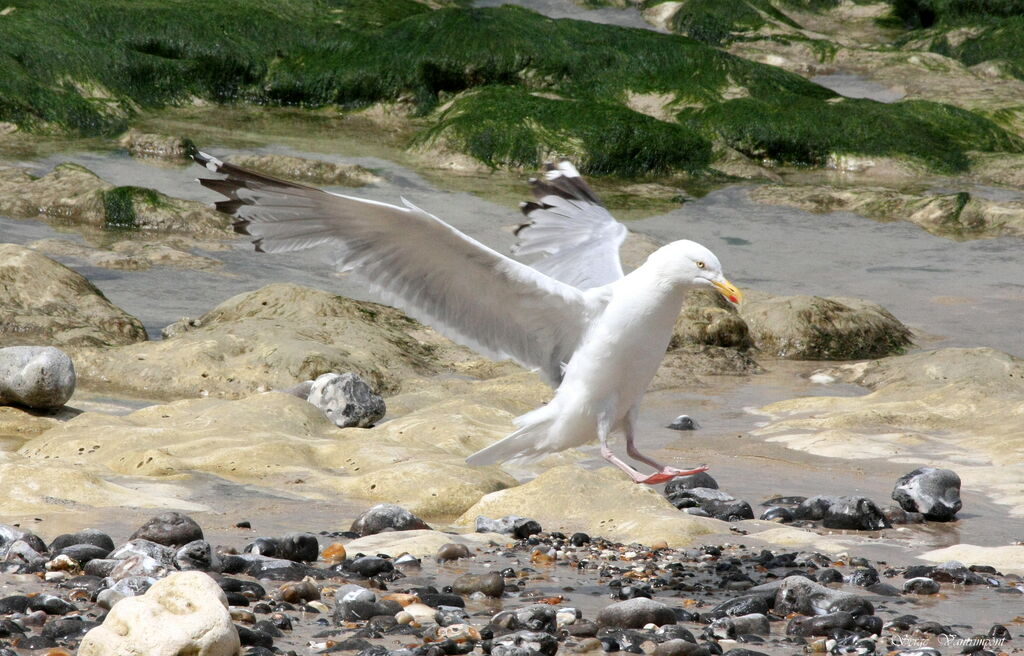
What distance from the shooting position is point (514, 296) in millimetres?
5664

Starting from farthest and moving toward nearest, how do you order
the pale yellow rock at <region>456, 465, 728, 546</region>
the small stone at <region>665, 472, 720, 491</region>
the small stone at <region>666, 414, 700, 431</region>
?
1. the small stone at <region>666, 414, 700, 431</region>
2. the small stone at <region>665, 472, 720, 491</region>
3. the pale yellow rock at <region>456, 465, 728, 546</region>

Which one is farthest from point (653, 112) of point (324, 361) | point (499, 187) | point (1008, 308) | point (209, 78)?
point (324, 361)

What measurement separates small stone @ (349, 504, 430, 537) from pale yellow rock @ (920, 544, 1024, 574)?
2.27 m

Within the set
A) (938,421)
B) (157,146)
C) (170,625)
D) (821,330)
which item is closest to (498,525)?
(170,625)

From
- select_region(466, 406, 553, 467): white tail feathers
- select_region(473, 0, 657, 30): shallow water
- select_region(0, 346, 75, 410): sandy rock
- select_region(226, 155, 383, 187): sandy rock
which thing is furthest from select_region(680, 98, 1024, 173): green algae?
select_region(466, 406, 553, 467): white tail feathers

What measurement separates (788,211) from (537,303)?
39.2 feet

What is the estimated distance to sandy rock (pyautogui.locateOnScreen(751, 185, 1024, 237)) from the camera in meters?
16.0

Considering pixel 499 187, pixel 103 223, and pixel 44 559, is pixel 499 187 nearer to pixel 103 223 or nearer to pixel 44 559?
pixel 103 223

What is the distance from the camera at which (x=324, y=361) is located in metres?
8.99

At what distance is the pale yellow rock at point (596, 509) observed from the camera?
5.43m

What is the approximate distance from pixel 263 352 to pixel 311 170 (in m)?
8.67

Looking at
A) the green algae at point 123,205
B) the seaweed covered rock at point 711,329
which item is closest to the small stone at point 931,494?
the seaweed covered rock at point 711,329

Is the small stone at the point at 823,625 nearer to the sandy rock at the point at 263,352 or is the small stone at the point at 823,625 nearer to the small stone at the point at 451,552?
the small stone at the point at 451,552

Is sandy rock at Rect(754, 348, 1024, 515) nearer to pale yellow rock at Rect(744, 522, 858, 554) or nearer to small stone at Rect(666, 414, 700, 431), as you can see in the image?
small stone at Rect(666, 414, 700, 431)
